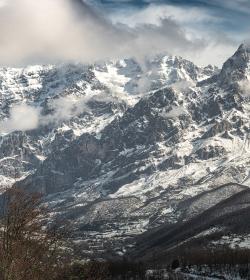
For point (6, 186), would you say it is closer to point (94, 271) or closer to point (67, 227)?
point (67, 227)

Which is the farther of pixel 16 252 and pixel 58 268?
pixel 58 268

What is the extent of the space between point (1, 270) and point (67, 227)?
7.30 metres

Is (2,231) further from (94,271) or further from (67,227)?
(94,271)

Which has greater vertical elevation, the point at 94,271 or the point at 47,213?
the point at 47,213

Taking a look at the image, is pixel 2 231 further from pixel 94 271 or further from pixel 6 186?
pixel 94 271

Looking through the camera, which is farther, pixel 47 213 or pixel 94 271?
pixel 94 271

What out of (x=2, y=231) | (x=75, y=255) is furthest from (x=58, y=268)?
(x=2, y=231)

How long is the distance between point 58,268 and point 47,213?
425cm

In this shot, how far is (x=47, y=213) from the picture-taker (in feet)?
158

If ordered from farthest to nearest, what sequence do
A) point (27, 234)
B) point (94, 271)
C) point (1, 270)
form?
1. point (94, 271)
2. point (27, 234)
3. point (1, 270)

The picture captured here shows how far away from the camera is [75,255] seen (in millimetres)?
49438

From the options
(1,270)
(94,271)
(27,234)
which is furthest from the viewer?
(94,271)

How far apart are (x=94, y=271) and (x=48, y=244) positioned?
804cm

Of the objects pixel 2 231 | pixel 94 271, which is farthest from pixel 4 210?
pixel 94 271
